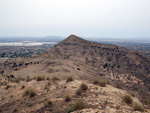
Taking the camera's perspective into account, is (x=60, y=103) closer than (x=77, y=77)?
Yes

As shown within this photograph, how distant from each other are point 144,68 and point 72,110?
40.2 meters

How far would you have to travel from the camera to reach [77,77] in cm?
2231

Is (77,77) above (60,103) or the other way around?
the other way around

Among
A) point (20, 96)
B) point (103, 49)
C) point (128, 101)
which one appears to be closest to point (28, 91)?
point (20, 96)

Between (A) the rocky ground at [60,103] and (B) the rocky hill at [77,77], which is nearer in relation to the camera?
(A) the rocky ground at [60,103]

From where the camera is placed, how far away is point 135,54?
46125 millimetres

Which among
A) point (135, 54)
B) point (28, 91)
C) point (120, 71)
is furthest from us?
point (135, 54)

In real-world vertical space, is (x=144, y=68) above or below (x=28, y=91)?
below

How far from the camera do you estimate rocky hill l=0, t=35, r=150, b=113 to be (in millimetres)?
7691

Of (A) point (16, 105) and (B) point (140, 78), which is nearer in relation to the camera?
(A) point (16, 105)

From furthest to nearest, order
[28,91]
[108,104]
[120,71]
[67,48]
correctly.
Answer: [67,48], [120,71], [28,91], [108,104]

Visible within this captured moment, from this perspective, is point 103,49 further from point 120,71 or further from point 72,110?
point 72,110

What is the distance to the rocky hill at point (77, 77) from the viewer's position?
25.2ft

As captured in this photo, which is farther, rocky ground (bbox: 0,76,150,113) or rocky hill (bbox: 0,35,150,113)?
rocky hill (bbox: 0,35,150,113)
